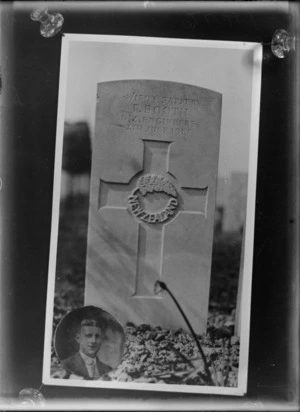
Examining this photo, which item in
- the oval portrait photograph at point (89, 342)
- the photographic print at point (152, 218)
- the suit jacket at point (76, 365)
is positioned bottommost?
the suit jacket at point (76, 365)

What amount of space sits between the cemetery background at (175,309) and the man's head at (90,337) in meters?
0.10

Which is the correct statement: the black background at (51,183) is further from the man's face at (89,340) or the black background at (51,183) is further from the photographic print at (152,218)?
the man's face at (89,340)

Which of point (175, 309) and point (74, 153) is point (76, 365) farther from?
point (74, 153)

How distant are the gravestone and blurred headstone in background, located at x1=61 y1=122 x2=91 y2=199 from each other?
0.05 m

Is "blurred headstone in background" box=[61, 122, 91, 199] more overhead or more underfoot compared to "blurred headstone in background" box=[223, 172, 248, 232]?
more overhead

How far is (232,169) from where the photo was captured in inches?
84.8

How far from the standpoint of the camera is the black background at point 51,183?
2.14 metres

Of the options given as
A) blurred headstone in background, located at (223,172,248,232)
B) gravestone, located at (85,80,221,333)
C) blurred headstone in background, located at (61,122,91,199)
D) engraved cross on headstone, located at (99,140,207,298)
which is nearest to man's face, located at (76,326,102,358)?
gravestone, located at (85,80,221,333)

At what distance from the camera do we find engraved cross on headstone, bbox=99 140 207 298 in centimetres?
216

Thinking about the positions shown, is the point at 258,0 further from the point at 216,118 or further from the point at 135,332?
the point at 135,332

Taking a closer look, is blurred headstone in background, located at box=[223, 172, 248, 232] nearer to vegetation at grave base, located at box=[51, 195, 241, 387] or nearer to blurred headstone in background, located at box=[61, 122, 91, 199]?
vegetation at grave base, located at box=[51, 195, 241, 387]

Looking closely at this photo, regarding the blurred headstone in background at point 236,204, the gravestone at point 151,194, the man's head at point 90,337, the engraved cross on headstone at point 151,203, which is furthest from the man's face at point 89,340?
the blurred headstone in background at point 236,204

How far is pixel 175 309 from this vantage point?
2.16 m

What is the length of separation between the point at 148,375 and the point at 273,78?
5.20 ft
